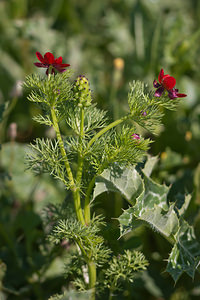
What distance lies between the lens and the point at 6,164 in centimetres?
193

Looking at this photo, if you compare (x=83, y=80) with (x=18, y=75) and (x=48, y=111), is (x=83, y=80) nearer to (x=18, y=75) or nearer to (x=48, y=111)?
(x=48, y=111)

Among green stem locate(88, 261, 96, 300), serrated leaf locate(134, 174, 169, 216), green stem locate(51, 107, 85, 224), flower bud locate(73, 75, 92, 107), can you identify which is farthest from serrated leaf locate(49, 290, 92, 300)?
flower bud locate(73, 75, 92, 107)

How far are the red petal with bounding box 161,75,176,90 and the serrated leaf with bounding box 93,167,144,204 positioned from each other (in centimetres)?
26

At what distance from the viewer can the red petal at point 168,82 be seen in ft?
2.94

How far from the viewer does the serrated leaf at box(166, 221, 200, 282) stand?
3.45ft

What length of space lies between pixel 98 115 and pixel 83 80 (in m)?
0.13

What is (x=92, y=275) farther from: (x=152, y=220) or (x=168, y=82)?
(x=168, y=82)

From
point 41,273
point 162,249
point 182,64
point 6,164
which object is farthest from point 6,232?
point 182,64

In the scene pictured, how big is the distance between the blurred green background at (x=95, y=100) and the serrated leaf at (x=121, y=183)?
0.11 m

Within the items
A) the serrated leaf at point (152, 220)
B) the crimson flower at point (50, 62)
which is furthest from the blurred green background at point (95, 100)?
the crimson flower at point (50, 62)

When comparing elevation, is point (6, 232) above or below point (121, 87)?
below

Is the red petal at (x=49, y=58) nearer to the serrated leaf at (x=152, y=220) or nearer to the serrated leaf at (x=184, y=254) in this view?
the serrated leaf at (x=152, y=220)

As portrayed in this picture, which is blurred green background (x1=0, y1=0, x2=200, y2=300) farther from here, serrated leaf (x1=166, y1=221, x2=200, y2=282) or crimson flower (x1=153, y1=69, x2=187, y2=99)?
crimson flower (x1=153, y1=69, x2=187, y2=99)

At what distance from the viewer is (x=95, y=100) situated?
2172 mm
